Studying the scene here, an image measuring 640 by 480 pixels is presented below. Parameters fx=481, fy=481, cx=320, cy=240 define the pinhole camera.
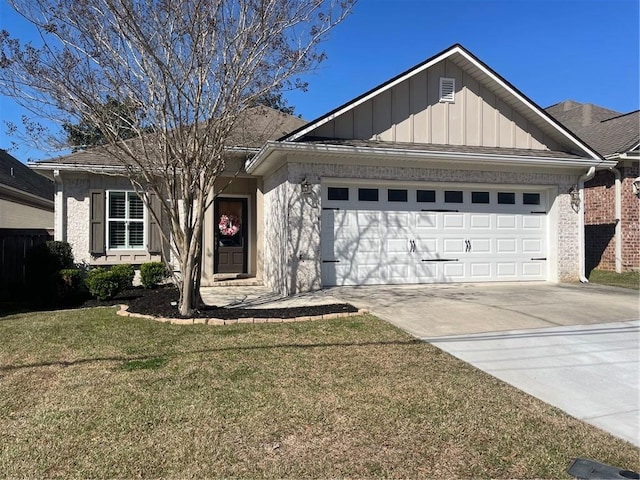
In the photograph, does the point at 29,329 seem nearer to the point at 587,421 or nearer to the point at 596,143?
the point at 587,421

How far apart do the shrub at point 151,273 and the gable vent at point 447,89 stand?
784 centimetres

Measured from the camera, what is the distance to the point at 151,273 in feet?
37.0

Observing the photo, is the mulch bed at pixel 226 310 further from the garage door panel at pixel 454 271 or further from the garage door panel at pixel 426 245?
the garage door panel at pixel 454 271

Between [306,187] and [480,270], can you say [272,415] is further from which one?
[480,270]

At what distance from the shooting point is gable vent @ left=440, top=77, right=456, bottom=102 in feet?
37.8

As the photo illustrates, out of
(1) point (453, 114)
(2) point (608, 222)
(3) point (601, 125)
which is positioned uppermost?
(3) point (601, 125)

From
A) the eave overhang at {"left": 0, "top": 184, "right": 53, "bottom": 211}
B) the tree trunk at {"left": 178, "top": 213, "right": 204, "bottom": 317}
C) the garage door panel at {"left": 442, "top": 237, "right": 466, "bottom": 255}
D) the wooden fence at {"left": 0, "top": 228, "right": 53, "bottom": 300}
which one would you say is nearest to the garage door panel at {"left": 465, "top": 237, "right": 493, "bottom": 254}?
the garage door panel at {"left": 442, "top": 237, "right": 466, "bottom": 255}

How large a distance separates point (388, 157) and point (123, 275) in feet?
20.5

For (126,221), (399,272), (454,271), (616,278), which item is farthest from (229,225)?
(616,278)

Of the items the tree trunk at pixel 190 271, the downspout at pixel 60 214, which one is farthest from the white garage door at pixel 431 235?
the downspout at pixel 60 214

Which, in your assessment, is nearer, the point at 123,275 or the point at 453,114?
the point at 123,275

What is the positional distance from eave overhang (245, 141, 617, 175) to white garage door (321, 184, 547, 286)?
699mm

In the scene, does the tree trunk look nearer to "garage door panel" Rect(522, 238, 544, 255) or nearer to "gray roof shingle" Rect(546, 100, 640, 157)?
"garage door panel" Rect(522, 238, 544, 255)

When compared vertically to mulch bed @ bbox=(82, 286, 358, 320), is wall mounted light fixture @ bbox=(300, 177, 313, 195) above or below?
above
